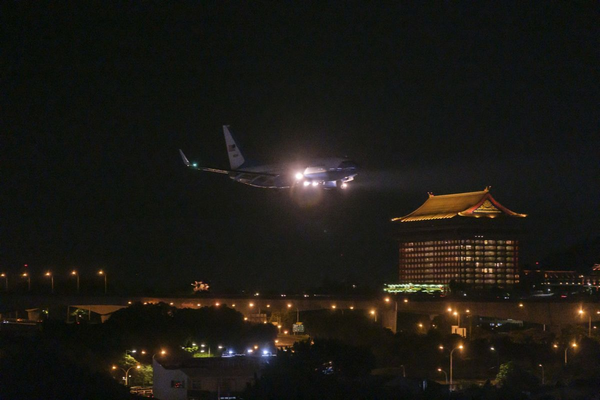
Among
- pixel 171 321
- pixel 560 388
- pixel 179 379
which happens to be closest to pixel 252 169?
pixel 171 321

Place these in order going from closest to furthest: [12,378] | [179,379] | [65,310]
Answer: [12,378] → [179,379] → [65,310]

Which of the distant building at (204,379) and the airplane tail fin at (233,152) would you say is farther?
the airplane tail fin at (233,152)

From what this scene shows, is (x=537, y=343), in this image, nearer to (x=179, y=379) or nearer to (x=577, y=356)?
(x=577, y=356)

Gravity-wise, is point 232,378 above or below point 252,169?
below

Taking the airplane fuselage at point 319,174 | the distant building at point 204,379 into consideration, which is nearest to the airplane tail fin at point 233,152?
the airplane fuselage at point 319,174

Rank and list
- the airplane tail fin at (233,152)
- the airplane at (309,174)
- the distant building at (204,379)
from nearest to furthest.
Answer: the distant building at (204,379) → the airplane at (309,174) → the airplane tail fin at (233,152)

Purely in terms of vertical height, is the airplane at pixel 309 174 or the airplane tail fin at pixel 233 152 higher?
the airplane tail fin at pixel 233 152

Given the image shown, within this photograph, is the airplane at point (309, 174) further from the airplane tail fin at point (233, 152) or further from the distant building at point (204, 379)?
the distant building at point (204, 379)
